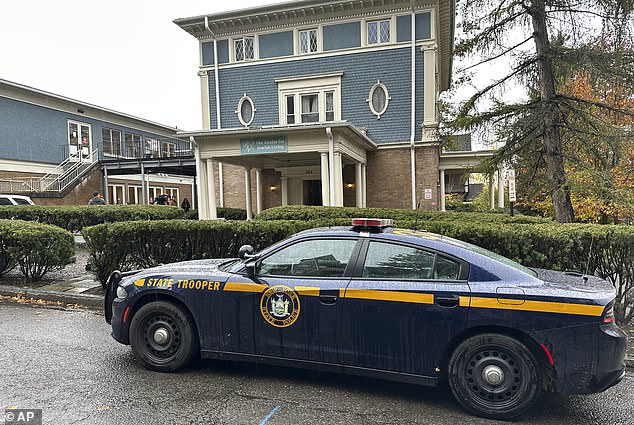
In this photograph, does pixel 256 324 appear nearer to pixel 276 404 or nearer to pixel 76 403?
pixel 276 404

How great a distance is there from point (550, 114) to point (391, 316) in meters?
7.68

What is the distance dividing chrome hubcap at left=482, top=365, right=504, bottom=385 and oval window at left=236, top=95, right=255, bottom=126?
61.9ft

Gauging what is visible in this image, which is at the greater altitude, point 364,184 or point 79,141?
point 79,141

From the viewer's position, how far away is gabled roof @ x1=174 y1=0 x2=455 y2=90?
717 inches

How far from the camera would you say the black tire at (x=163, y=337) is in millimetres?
3980

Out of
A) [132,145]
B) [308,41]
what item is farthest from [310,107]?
[132,145]

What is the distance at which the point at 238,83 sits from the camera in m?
20.5

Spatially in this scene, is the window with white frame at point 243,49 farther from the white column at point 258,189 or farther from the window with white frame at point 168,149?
the window with white frame at point 168,149

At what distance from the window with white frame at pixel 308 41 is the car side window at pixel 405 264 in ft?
58.9

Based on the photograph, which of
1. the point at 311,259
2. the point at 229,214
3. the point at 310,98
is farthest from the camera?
the point at 310,98

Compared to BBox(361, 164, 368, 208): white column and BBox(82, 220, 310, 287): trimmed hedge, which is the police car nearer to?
BBox(82, 220, 310, 287): trimmed hedge

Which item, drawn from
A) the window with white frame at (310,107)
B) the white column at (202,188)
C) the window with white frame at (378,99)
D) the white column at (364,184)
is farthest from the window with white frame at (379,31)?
the white column at (202,188)

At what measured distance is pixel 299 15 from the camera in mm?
19250

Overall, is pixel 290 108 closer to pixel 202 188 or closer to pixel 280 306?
pixel 202 188
